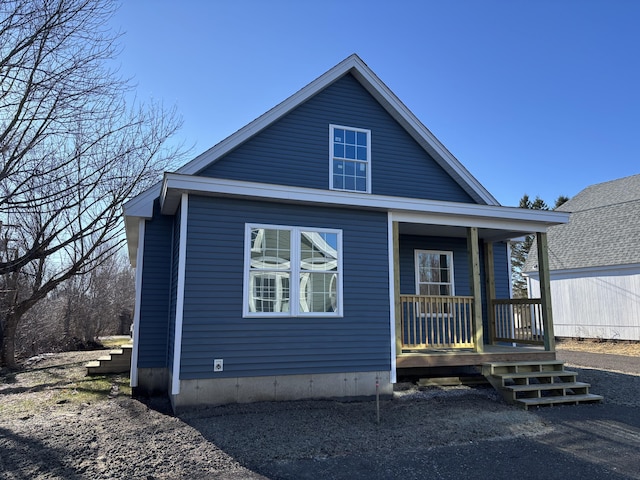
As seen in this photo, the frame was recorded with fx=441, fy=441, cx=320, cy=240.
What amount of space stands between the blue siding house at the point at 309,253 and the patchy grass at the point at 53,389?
3.32 ft

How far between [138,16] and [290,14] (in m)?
3.10

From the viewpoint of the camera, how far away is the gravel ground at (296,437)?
4629 mm

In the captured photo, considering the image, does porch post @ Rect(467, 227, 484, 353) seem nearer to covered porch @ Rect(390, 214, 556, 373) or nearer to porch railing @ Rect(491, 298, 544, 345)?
covered porch @ Rect(390, 214, 556, 373)

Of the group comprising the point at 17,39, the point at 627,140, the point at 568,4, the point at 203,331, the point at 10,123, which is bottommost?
the point at 203,331

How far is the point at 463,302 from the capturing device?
8961 mm

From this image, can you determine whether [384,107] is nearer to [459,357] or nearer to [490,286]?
[490,286]

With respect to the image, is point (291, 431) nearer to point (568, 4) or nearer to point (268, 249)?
point (268, 249)

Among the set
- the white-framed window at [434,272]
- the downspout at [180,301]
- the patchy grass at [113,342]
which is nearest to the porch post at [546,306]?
the white-framed window at [434,272]

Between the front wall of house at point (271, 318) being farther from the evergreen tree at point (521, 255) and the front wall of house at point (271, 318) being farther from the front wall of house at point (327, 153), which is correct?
the evergreen tree at point (521, 255)

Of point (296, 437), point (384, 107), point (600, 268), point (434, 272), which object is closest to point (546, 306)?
point (434, 272)

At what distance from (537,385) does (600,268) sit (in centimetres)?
1463

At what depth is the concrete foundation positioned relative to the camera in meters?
6.88

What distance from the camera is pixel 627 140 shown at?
3144 cm

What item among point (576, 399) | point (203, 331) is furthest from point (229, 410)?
point (576, 399)
